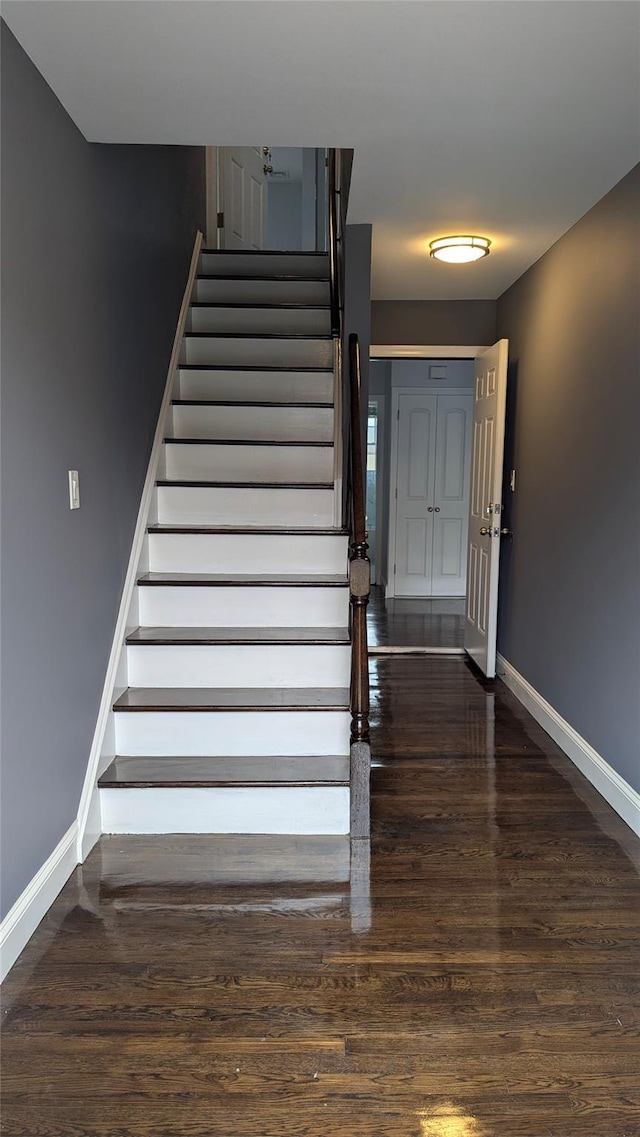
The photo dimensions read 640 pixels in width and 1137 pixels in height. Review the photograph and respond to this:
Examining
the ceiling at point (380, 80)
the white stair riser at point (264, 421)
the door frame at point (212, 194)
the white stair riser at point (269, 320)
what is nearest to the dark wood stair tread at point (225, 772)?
the white stair riser at point (264, 421)

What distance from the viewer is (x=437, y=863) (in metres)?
2.47

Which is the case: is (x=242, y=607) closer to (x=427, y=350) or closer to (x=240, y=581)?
(x=240, y=581)

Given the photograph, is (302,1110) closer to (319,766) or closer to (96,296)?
(319,766)

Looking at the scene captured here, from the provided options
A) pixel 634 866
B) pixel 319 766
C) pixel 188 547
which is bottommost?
pixel 634 866

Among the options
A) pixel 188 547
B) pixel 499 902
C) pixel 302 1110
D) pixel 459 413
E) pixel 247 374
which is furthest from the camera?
pixel 459 413

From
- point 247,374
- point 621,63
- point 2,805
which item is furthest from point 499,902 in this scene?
point 247,374

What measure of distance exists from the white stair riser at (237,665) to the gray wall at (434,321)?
2.61m

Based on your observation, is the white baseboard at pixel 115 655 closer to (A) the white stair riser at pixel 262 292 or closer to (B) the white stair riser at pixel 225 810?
(B) the white stair riser at pixel 225 810

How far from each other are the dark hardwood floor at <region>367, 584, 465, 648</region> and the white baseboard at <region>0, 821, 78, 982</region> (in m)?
3.32

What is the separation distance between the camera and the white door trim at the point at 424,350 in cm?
488

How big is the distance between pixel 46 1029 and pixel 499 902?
1251mm

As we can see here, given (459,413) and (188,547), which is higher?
(459,413)

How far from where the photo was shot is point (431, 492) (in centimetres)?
762

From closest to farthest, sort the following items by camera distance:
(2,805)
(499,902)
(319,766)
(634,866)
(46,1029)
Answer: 1. (46,1029)
2. (2,805)
3. (499,902)
4. (634,866)
5. (319,766)
